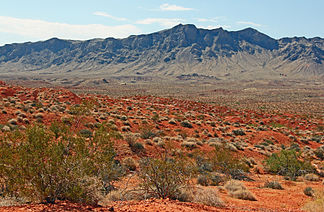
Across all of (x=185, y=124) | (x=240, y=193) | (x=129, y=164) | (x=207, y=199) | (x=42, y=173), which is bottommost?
(x=185, y=124)

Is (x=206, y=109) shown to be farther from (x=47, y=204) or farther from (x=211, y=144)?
(x=47, y=204)

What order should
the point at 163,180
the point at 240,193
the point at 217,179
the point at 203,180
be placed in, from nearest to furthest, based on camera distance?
the point at 163,180 < the point at 240,193 < the point at 203,180 < the point at 217,179

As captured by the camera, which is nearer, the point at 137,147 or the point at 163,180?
the point at 163,180

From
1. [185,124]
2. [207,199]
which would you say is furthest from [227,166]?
[185,124]

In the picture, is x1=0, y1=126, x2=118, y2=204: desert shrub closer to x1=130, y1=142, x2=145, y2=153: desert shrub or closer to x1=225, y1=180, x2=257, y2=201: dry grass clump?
x1=225, y1=180, x2=257, y2=201: dry grass clump

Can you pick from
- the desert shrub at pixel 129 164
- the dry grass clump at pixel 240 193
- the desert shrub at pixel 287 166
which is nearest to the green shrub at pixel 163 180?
the dry grass clump at pixel 240 193

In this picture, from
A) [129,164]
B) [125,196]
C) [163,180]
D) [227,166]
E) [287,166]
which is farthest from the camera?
[287,166]

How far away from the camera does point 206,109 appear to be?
47469 millimetres

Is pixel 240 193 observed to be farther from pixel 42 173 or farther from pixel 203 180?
pixel 42 173

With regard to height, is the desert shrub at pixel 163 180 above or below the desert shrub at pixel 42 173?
below

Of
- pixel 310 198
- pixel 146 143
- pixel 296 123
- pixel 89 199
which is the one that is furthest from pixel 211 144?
pixel 296 123

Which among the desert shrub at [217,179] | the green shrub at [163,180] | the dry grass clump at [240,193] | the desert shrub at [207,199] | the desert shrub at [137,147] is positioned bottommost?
the desert shrub at [217,179]

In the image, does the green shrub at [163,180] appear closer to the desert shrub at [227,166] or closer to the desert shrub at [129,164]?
the desert shrub at [129,164]

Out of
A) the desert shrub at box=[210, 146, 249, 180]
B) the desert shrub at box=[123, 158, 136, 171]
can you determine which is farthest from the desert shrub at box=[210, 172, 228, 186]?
the desert shrub at box=[123, 158, 136, 171]
